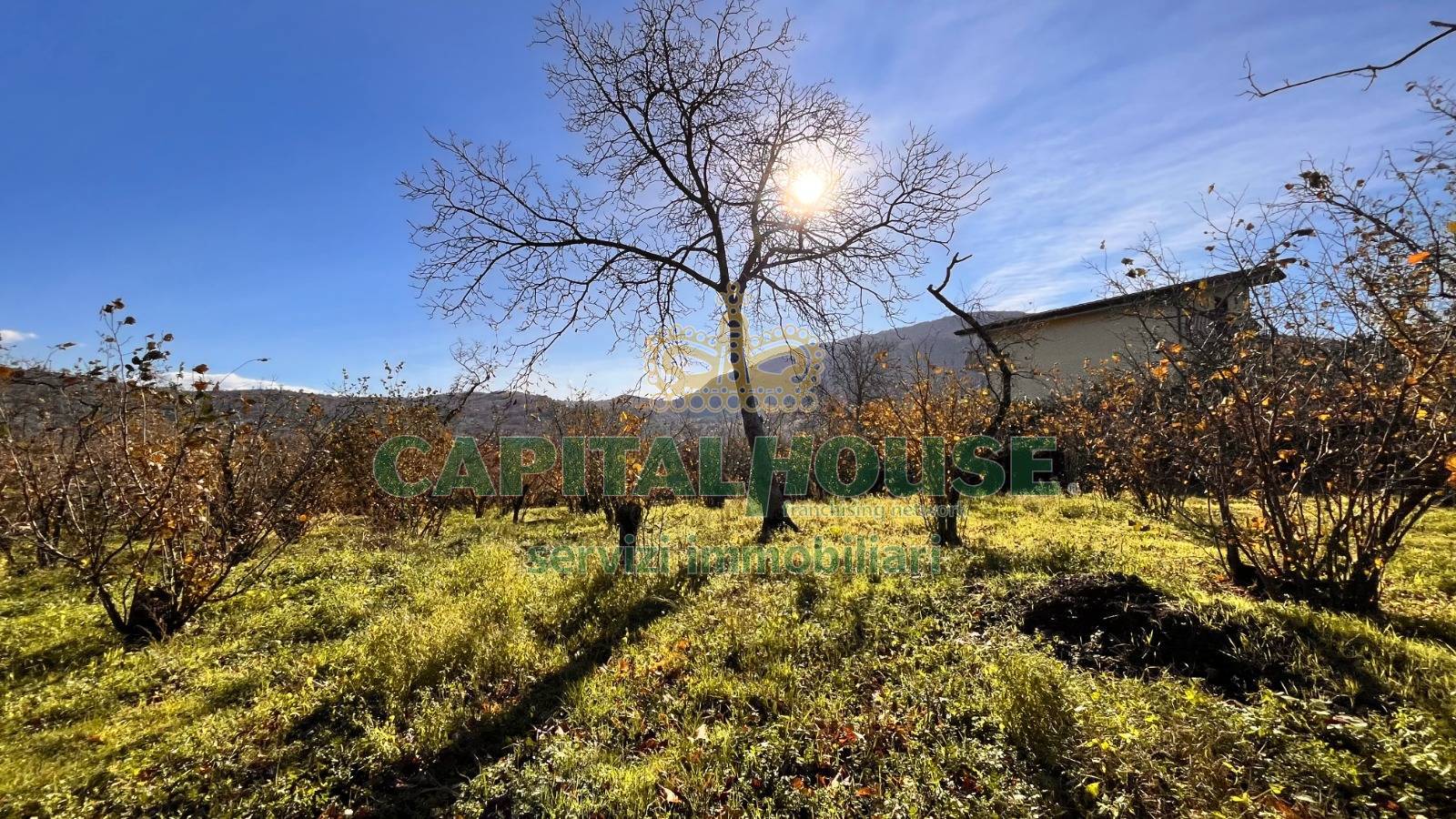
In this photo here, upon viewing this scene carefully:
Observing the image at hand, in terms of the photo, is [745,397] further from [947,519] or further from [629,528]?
[947,519]

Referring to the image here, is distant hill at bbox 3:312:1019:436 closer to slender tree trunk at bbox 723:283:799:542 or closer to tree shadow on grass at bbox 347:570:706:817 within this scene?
slender tree trunk at bbox 723:283:799:542

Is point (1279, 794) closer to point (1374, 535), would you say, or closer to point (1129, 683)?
point (1129, 683)

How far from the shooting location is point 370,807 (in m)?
2.70

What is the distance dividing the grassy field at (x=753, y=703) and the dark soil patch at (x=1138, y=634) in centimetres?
2

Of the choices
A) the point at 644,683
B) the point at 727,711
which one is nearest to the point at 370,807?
the point at 644,683

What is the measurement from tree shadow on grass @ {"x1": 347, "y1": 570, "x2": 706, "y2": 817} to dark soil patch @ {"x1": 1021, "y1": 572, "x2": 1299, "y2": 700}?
10.9 ft

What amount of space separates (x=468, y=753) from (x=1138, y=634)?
4.30m

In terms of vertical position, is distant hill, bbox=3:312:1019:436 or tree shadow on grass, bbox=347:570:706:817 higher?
distant hill, bbox=3:312:1019:436

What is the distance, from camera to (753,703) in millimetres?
3467

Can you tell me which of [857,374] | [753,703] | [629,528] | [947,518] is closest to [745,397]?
[629,528]

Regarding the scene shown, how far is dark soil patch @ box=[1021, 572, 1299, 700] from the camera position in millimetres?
3117

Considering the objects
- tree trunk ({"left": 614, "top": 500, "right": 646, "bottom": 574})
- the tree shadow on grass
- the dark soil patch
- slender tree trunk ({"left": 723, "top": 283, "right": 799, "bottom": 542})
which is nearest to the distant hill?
slender tree trunk ({"left": 723, "top": 283, "right": 799, "bottom": 542})

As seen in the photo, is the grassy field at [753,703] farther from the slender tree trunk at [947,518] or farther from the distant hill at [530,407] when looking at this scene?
the distant hill at [530,407]

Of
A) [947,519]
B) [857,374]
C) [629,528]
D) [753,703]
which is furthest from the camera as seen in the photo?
[857,374]
